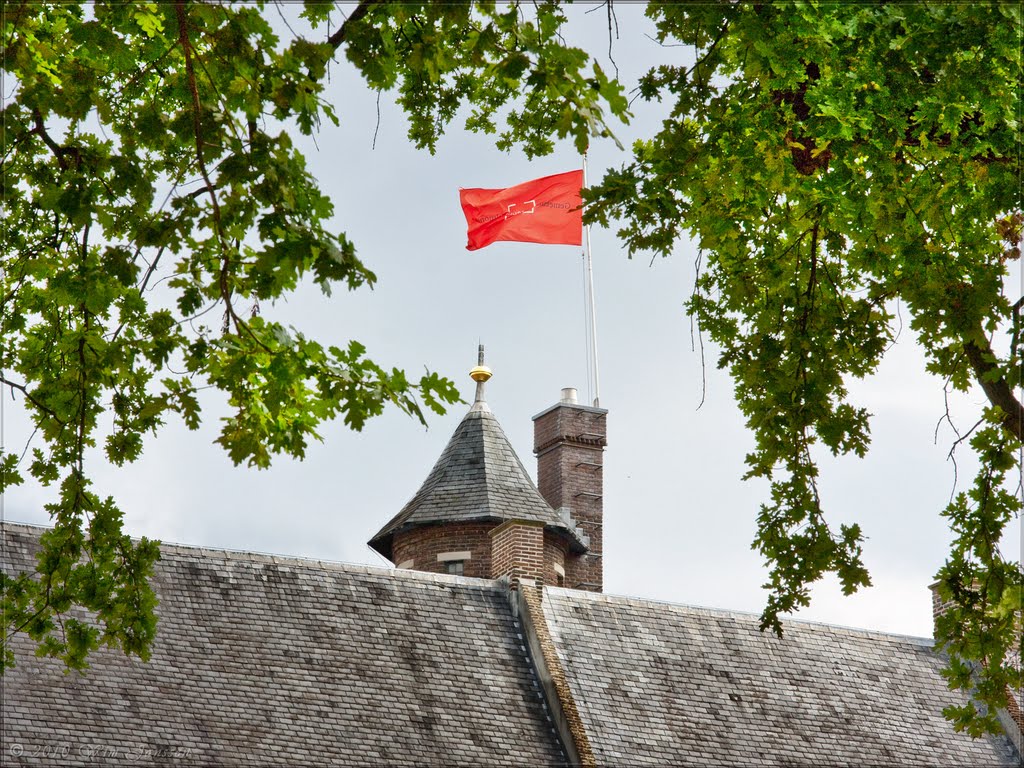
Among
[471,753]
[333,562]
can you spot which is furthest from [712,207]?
[333,562]

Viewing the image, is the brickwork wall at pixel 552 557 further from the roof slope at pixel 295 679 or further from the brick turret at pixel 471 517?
the roof slope at pixel 295 679

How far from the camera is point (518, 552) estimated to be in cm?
2506

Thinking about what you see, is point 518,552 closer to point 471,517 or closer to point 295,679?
point 471,517

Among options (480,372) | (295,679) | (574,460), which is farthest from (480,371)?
(295,679)

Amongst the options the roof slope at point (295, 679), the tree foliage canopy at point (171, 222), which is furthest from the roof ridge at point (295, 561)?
the tree foliage canopy at point (171, 222)

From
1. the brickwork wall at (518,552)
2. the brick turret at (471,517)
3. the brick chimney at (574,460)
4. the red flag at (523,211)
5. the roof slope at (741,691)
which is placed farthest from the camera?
the brick chimney at (574,460)

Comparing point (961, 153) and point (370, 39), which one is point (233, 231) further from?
point (961, 153)

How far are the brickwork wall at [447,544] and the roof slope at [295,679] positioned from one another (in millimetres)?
4171

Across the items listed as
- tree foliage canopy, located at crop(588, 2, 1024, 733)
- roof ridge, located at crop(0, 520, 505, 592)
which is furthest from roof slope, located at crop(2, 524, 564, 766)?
tree foliage canopy, located at crop(588, 2, 1024, 733)

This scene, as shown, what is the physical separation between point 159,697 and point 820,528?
12557 millimetres

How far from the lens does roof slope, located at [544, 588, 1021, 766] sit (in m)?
22.5

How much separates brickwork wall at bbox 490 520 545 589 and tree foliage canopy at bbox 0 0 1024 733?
14.3 m

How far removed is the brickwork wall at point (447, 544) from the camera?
28.9 m

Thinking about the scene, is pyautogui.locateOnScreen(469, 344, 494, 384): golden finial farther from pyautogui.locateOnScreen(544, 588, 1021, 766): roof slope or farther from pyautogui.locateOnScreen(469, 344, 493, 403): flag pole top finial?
pyautogui.locateOnScreen(544, 588, 1021, 766): roof slope
